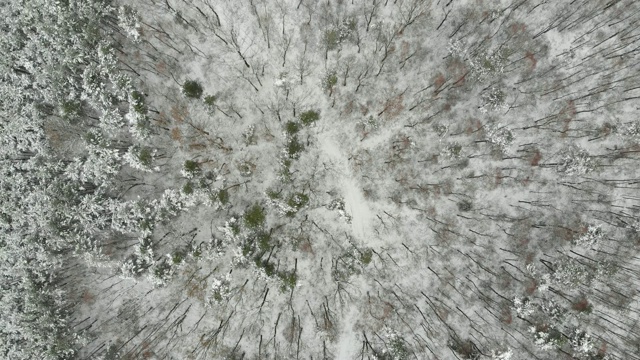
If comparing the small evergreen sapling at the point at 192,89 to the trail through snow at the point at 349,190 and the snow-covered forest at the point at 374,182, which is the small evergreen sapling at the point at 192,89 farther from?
the trail through snow at the point at 349,190

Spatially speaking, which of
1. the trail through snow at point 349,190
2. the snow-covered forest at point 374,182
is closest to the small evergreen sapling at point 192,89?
the snow-covered forest at point 374,182

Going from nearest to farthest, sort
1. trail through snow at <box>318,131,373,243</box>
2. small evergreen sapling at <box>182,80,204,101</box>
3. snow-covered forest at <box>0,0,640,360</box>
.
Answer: small evergreen sapling at <box>182,80,204,101</box>, snow-covered forest at <box>0,0,640,360</box>, trail through snow at <box>318,131,373,243</box>

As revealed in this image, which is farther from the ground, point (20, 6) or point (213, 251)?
point (20, 6)

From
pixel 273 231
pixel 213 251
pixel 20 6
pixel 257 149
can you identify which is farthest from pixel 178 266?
pixel 20 6

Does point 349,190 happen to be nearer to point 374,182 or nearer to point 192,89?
point 374,182

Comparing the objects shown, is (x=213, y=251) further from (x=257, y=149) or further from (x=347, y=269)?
(x=347, y=269)

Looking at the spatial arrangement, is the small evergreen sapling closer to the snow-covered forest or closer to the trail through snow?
the snow-covered forest

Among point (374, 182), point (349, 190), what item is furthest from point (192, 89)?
point (374, 182)

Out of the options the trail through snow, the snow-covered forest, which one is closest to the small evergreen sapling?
the snow-covered forest
